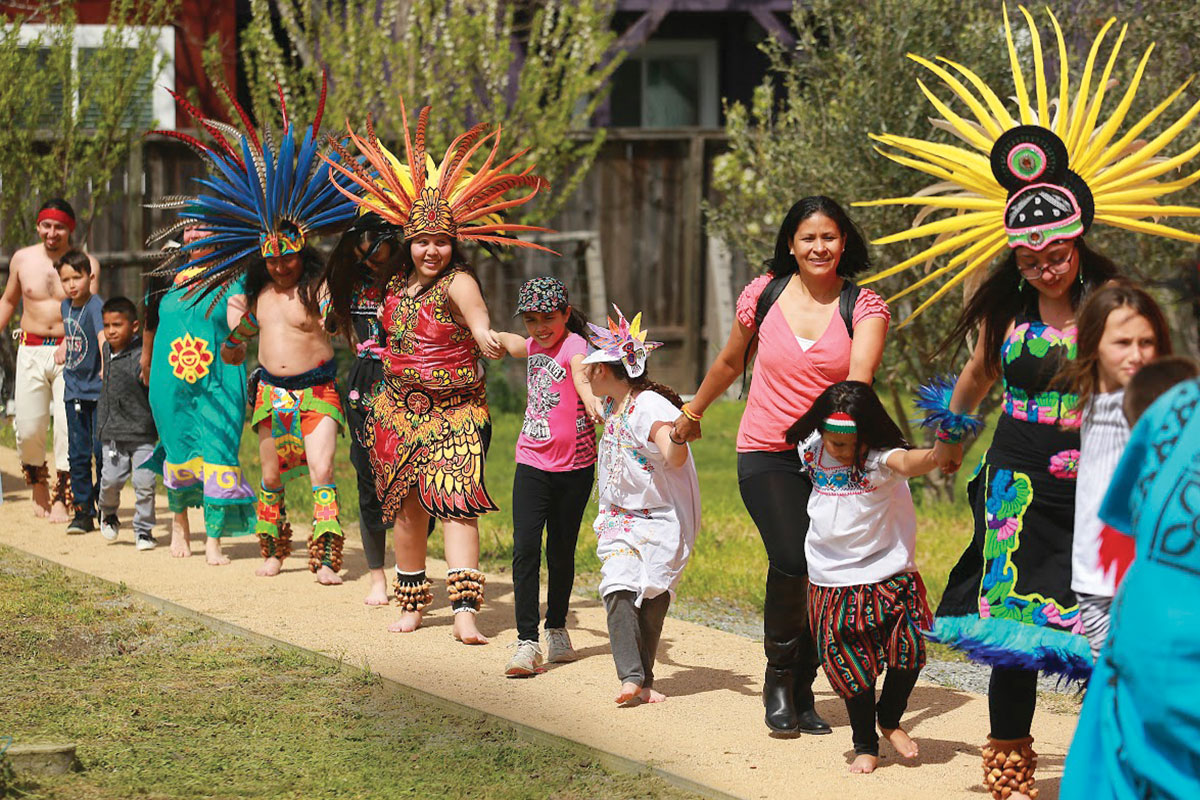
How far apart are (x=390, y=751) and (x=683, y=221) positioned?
1192cm

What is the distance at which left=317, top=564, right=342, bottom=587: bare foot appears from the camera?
8883 mm

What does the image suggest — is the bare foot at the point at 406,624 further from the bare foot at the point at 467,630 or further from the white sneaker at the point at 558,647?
the white sneaker at the point at 558,647

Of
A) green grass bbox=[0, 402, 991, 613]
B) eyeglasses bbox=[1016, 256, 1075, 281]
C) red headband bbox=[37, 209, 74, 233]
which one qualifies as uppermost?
red headband bbox=[37, 209, 74, 233]

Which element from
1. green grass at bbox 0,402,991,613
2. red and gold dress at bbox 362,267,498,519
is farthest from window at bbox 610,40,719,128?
red and gold dress at bbox 362,267,498,519

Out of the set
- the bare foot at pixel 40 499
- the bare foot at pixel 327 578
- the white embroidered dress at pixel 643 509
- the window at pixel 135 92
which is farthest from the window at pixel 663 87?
the white embroidered dress at pixel 643 509

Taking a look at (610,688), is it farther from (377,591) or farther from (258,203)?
(258,203)

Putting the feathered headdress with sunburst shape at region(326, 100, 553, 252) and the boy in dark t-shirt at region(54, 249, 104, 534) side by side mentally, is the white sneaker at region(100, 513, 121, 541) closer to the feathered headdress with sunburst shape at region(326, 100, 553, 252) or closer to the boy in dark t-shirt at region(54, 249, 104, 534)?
the boy in dark t-shirt at region(54, 249, 104, 534)

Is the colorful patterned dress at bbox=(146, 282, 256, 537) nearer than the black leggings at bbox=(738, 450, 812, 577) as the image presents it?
No

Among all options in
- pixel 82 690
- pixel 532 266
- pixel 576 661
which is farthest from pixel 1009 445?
pixel 532 266

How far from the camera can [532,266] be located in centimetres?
1716

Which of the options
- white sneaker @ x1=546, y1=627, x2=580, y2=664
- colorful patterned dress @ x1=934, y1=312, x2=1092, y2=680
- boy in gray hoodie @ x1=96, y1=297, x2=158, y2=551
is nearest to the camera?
colorful patterned dress @ x1=934, y1=312, x2=1092, y2=680

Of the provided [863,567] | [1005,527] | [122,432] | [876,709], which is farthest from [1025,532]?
[122,432]

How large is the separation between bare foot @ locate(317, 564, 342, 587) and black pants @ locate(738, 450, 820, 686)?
3.42m

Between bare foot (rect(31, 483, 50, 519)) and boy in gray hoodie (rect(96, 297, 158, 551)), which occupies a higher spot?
boy in gray hoodie (rect(96, 297, 158, 551))
